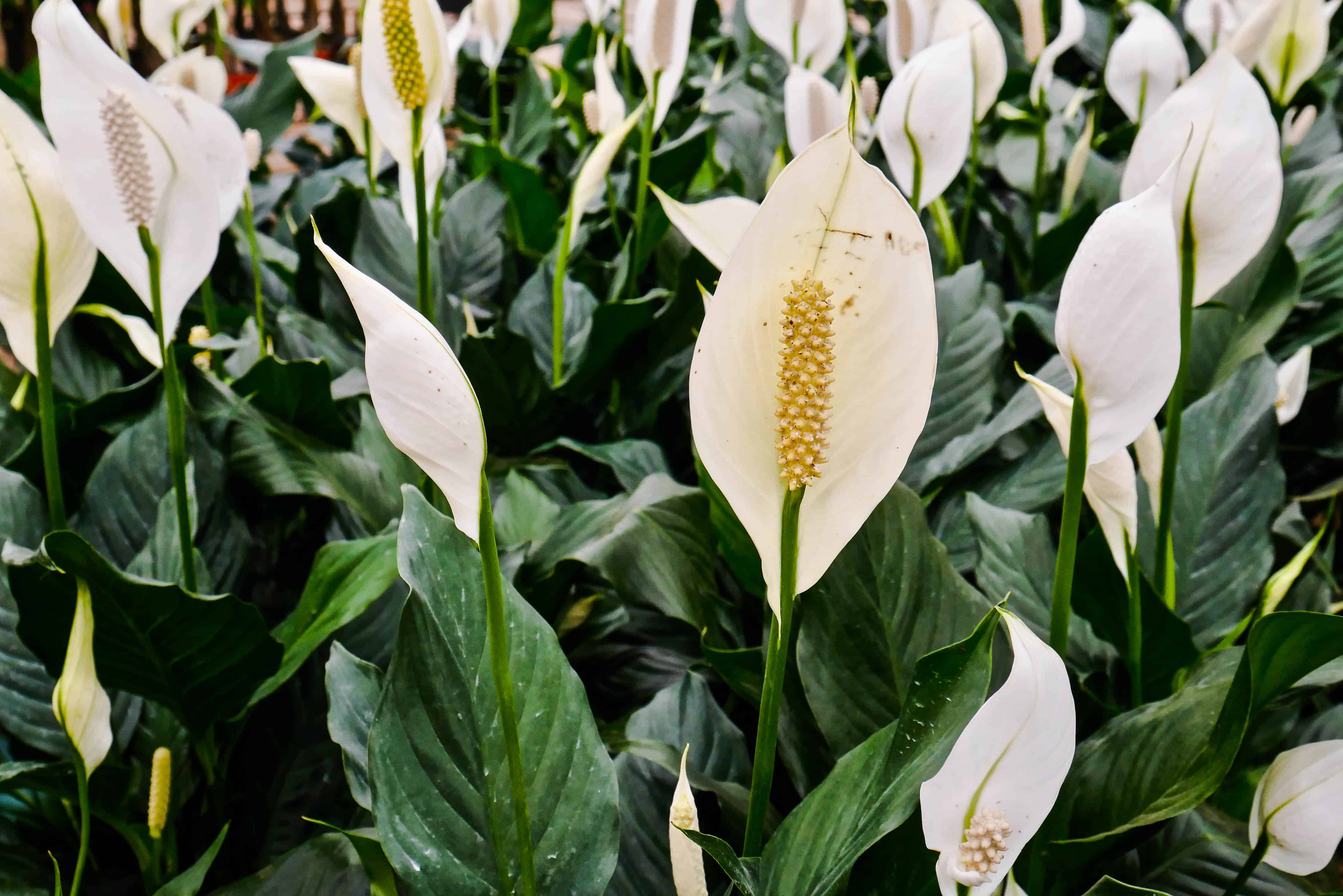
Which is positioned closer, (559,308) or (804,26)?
(559,308)

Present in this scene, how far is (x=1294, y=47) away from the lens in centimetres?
108

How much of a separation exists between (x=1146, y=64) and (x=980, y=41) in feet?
0.46

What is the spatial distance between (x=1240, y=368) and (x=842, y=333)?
557 mm

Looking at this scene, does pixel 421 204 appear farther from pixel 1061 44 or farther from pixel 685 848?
pixel 1061 44

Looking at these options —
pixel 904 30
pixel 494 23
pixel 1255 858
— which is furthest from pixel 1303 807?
pixel 494 23

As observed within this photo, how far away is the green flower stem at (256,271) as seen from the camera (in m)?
0.93

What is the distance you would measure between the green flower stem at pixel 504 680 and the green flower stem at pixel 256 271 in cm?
56

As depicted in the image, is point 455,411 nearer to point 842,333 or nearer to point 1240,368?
point 842,333

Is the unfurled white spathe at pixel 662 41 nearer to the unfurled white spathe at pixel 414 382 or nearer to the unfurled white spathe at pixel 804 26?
the unfurled white spathe at pixel 804 26

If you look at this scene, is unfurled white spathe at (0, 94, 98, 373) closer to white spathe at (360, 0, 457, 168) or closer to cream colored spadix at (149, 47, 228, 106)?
white spathe at (360, 0, 457, 168)

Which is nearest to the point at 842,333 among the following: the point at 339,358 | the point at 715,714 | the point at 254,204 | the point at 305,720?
the point at 715,714

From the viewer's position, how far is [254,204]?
4.40 ft

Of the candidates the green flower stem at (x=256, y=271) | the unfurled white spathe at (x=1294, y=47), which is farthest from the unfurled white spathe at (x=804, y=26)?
the green flower stem at (x=256, y=271)

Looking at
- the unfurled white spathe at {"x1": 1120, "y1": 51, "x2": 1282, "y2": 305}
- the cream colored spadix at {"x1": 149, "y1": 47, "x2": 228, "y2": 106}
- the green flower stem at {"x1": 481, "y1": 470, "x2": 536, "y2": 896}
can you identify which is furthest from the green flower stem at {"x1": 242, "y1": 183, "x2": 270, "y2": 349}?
the unfurled white spathe at {"x1": 1120, "y1": 51, "x2": 1282, "y2": 305}
